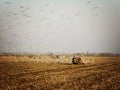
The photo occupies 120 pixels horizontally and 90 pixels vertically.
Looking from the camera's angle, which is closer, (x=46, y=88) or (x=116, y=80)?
(x=46, y=88)

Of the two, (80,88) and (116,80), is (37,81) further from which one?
(116,80)

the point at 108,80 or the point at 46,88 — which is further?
the point at 108,80

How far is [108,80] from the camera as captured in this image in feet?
72.4

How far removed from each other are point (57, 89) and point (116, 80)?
6.49 meters

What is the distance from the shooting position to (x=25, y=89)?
57.4 feet

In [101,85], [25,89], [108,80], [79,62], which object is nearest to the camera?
[25,89]

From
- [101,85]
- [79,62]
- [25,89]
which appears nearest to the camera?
[25,89]

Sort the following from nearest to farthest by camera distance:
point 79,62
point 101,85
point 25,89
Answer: point 25,89 < point 101,85 < point 79,62

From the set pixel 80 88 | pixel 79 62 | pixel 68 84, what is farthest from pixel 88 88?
pixel 79 62

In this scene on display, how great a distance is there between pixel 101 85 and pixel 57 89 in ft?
11.8

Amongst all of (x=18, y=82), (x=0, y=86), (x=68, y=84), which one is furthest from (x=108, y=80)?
(x=0, y=86)

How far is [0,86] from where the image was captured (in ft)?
60.5

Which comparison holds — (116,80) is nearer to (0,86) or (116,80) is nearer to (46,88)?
(46,88)

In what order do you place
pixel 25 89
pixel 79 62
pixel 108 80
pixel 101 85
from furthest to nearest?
pixel 79 62 → pixel 108 80 → pixel 101 85 → pixel 25 89
